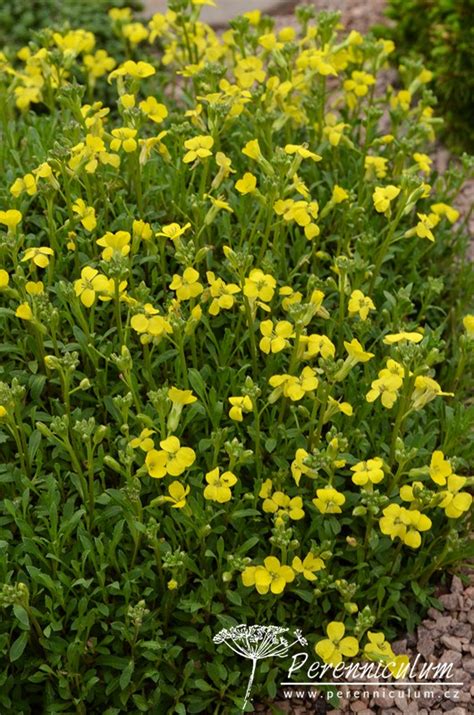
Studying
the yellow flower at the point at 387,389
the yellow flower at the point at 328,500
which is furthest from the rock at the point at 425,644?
the yellow flower at the point at 387,389

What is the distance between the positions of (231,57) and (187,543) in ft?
8.06

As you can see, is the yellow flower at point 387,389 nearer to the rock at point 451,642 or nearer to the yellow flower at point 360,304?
the yellow flower at point 360,304

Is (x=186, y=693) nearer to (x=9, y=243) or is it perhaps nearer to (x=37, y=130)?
(x=9, y=243)

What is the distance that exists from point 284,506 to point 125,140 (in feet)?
4.11

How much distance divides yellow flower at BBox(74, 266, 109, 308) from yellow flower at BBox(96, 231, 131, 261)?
75mm

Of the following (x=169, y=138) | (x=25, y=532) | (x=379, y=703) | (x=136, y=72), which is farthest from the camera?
(x=169, y=138)

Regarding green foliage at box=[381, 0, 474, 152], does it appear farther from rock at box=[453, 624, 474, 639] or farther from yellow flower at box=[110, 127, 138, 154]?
rock at box=[453, 624, 474, 639]

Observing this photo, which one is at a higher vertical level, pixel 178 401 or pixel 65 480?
pixel 178 401

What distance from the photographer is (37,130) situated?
141 inches

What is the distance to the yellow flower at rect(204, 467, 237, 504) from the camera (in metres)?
2.40

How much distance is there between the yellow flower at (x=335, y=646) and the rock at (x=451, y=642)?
0.38 metres

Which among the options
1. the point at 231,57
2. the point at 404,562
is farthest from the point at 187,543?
the point at 231,57

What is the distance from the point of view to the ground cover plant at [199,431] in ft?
8.07

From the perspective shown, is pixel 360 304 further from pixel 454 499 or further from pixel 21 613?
pixel 21 613
